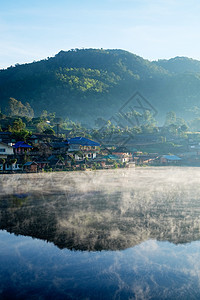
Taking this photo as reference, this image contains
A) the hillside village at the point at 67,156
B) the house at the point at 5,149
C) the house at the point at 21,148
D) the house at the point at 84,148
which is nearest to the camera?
the hillside village at the point at 67,156

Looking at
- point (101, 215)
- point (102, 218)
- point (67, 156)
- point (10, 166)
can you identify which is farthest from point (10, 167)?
point (102, 218)

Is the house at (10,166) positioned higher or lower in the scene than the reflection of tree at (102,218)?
higher

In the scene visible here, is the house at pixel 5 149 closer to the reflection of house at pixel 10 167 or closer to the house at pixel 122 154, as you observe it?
the reflection of house at pixel 10 167

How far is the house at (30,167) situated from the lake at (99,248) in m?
23.7

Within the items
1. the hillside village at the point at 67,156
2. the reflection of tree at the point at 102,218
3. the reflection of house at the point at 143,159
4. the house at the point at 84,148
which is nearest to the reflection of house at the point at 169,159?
the hillside village at the point at 67,156

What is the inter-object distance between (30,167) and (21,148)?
7.23 m

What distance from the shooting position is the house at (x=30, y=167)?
48.3 m

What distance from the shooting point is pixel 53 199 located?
2516 cm

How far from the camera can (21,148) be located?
54531 millimetres

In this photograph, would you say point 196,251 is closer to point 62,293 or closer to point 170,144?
point 62,293

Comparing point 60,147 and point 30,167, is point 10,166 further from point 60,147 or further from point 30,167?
point 60,147

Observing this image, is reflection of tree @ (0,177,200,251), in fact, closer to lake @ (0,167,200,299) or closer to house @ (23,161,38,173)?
lake @ (0,167,200,299)

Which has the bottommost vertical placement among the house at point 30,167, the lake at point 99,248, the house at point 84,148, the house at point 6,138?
the lake at point 99,248

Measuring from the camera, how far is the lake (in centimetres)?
1033
